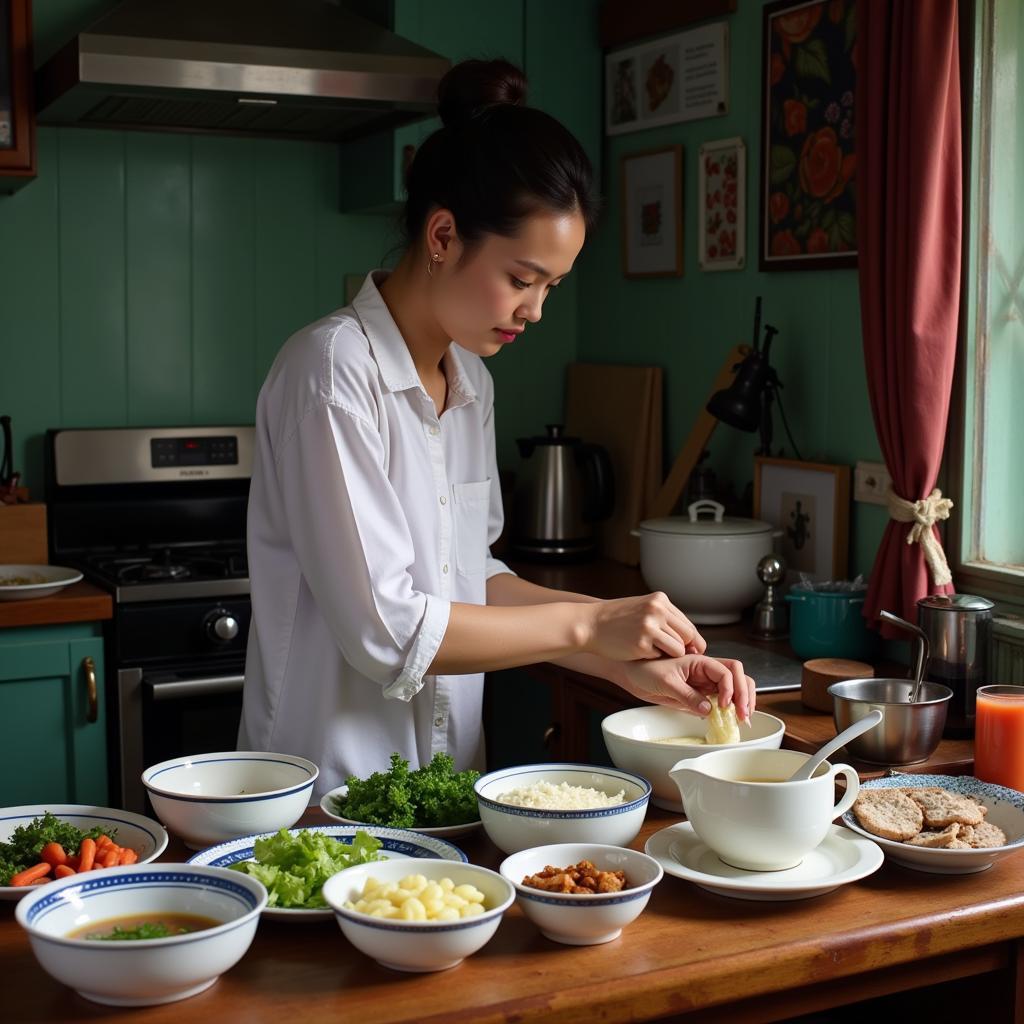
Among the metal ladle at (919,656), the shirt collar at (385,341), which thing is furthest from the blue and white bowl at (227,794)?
the metal ladle at (919,656)

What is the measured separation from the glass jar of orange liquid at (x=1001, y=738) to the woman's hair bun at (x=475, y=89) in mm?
982

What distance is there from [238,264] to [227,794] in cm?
211

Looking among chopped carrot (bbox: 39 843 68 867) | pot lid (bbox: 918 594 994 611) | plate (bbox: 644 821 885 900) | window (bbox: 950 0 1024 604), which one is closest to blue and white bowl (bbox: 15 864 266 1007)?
chopped carrot (bbox: 39 843 68 867)

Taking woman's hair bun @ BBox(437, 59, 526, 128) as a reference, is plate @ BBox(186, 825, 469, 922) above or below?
below

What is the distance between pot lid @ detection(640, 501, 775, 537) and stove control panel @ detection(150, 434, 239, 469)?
3.70 ft

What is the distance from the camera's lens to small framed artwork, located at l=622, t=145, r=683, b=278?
3135 mm

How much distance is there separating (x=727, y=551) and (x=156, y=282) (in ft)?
5.10

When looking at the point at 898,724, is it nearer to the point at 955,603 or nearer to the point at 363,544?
the point at 955,603

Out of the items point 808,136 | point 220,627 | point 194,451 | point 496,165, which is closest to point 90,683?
point 220,627

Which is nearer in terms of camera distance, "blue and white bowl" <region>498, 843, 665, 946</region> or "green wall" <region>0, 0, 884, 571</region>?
"blue and white bowl" <region>498, 843, 665, 946</region>

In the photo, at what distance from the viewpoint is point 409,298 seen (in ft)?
6.06

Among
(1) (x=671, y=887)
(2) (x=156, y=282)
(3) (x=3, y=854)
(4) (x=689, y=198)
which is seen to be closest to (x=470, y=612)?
(1) (x=671, y=887)

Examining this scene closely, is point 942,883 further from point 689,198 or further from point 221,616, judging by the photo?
point 689,198

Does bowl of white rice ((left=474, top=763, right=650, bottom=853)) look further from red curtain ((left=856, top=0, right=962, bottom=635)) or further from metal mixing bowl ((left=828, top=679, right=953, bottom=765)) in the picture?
red curtain ((left=856, top=0, right=962, bottom=635))
